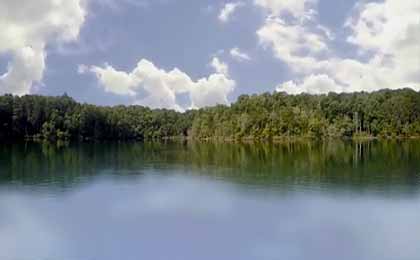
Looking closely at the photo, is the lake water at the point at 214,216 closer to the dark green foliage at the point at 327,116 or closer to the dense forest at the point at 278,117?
the dark green foliage at the point at 327,116

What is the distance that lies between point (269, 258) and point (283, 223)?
4488 mm

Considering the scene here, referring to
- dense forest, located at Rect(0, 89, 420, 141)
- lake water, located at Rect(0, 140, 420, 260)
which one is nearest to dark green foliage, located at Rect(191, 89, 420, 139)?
dense forest, located at Rect(0, 89, 420, 141)

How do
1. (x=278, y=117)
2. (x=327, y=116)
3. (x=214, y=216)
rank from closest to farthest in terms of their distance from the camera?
(x=214, y=216) → (x=278, y=117) → (x=327, y=116)

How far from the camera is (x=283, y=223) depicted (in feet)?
64.0

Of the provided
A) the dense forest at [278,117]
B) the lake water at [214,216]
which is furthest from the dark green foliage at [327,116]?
the lake water at [214,216]

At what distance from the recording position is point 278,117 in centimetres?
10806

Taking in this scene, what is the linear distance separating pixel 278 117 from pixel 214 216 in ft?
290

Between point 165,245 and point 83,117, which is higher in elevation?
point 83,117

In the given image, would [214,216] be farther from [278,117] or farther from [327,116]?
[327,116]

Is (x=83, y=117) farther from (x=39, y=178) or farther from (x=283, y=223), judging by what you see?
(x=283, y=223)

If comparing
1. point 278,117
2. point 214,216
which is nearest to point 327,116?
point 278,117

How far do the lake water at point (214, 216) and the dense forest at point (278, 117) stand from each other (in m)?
72.2

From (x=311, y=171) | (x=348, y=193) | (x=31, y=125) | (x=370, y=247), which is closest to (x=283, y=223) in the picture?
(x=370, y=247)

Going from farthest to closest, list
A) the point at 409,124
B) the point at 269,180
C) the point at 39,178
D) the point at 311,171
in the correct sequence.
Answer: the point at 409,124 < the point at 311,171 < the point at 39,178 < the point at 269,180
